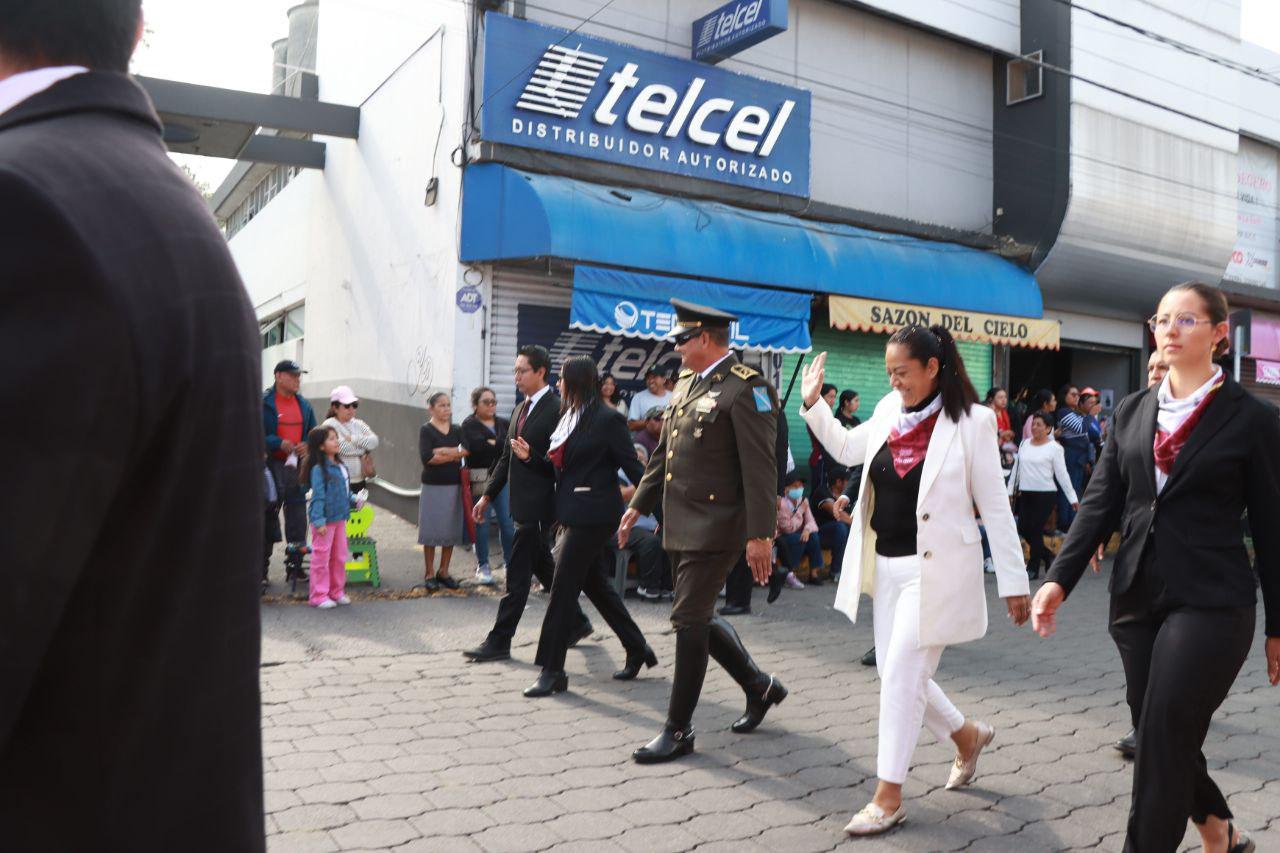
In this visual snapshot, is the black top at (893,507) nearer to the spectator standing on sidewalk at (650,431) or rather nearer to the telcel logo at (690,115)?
the spectator standing on sidewalk at (650,431)

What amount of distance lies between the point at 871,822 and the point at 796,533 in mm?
6903

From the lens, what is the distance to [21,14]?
1.21m

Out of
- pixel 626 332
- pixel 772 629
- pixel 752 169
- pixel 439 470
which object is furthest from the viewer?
pixel 752 169

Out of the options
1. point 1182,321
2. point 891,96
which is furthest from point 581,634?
point 891,96

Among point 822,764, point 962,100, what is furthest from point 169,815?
Result: point 962,100

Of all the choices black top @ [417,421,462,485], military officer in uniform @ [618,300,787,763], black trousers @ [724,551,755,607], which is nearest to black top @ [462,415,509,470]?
black top @ [417,421,462,485]

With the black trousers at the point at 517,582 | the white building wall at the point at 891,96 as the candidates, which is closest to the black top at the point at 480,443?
the black trousers at the point at 517,582

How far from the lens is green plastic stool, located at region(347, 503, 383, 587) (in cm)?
999

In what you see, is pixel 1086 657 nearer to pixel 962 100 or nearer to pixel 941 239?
pixel 941 239

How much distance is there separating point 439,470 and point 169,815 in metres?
9.23

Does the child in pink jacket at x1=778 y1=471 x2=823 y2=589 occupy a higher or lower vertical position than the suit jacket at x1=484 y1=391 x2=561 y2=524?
lower

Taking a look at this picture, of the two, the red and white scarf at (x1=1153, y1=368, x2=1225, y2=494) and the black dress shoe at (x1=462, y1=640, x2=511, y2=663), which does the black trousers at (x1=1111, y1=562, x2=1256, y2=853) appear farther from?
the black dress shoe at (x1=462, y1=640, x2=511, y2=663)

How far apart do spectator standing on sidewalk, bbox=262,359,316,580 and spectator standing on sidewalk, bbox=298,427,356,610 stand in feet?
1.55

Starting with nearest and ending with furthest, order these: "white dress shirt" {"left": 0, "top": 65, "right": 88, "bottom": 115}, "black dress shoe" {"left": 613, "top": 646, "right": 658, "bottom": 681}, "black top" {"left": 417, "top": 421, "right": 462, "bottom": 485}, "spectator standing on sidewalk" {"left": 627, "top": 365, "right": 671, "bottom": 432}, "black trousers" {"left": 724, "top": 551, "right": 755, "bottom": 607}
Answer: "white dress shirt" {"left": 0, "top": 65, "right": 88, "bottom": 115}, "black dress shoe" {"left": 613, "top": 646, "right": 658, "bottom": 681}, "black trousers" {"left": 724, "top": 551, "right": 755, "bottom": 607}, "black top" {"left": 417, "top": 421, "right": 462, "bottom": 485}, "spectator standing on sidewalk" {"left": 627, "top": 365, "right": 671, "bottom": 432}
